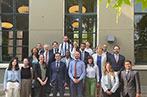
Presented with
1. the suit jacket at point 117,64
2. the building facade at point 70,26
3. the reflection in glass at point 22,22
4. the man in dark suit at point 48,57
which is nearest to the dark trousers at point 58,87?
the man in dark suit at point 48,57

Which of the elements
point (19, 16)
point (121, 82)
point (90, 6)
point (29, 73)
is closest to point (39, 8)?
point (19, 16)

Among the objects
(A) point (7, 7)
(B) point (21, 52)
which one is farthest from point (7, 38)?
(A) point (7, 7)

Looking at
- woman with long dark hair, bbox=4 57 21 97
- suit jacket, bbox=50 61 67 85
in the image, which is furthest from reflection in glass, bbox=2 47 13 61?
suit jacket, bbox=50 61 67 85

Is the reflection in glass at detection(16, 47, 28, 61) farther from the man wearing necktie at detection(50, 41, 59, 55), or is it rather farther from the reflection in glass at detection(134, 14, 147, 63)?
the reflection in glass at detection(134, 14, 147, 63)

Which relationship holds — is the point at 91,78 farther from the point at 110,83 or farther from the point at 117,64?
the point at 117,64

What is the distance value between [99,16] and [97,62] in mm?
2681

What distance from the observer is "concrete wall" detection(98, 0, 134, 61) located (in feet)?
27.8

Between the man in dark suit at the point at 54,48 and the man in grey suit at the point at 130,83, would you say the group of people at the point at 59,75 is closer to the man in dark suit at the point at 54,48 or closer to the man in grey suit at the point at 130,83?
the man in grey suit at the point at 130,83

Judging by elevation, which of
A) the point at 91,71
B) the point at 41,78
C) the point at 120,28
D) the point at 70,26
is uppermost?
the point at 70,26

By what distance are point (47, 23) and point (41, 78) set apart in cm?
319

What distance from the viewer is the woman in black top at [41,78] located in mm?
6328

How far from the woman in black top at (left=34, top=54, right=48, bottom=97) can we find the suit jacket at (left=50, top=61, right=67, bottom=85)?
0.23 meters

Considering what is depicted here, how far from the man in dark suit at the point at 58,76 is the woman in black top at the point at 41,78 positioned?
0.77ft

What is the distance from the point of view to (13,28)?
9.16 metres
